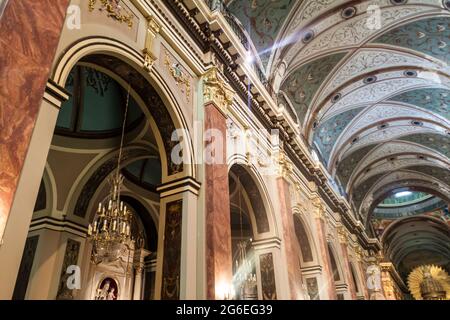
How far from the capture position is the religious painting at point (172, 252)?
4.39m

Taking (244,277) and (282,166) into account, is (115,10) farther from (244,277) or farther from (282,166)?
(244,277)

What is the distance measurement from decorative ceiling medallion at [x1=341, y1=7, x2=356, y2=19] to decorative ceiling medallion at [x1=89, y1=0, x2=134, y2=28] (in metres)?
7.08

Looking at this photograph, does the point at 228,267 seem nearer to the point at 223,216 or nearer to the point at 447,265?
the point at 223,216

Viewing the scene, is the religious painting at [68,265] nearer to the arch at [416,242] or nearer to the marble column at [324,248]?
the marble column at [324,248]

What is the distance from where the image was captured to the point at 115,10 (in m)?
4.45

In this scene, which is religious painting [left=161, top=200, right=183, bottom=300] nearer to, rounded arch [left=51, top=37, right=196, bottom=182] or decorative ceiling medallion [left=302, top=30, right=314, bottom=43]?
rounded arch [left=51, top=37, right=196, bottom=182]

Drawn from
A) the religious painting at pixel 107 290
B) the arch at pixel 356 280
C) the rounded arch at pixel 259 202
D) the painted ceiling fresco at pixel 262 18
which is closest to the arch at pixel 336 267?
the arch at pixel 356 280

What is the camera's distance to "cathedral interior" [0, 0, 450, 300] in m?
3.01

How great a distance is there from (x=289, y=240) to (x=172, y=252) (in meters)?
3.69

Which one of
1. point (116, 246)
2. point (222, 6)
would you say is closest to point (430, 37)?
point (222, 6)

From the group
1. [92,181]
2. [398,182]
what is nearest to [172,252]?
[92,181]

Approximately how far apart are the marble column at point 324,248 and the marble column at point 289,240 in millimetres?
2154

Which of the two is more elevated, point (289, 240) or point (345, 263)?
point (345, 263)
